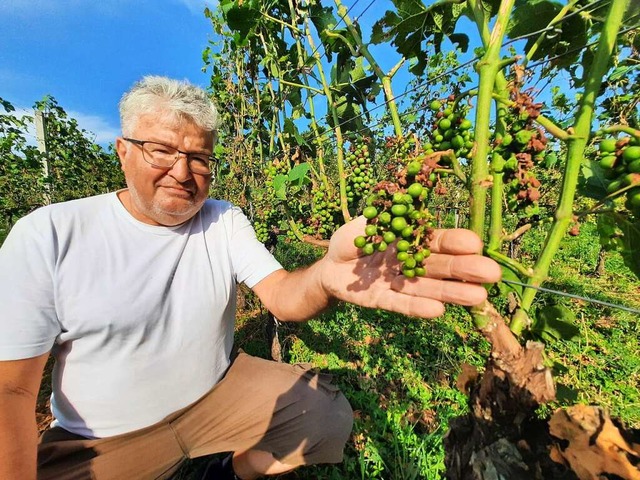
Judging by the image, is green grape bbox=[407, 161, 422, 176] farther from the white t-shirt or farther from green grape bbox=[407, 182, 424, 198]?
the white t-shirt

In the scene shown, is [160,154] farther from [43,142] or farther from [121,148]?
[43,142]

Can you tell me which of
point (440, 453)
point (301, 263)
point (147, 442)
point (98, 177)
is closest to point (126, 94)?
point (147, 442)

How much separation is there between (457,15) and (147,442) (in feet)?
9.93

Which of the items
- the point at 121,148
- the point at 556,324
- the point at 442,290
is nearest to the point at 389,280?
the point at 442,290

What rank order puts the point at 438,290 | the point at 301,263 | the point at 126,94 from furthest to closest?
1. the point at 301,263
2. the point at 126,94
3. the point at 438,290

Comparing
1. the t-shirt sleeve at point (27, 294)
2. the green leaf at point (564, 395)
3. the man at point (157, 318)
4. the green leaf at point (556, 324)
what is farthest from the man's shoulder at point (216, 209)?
the green leaf at point (564, 395)

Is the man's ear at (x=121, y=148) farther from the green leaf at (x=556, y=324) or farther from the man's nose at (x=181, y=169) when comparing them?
the green leaf at (x=556, y=324)

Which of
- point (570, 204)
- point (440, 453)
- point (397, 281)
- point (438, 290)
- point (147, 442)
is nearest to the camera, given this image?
point (570, 204)

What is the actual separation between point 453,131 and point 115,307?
198 cm

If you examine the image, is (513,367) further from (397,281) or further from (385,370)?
(385,370)

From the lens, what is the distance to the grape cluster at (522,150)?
1.13 meters

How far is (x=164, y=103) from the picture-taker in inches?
85.8

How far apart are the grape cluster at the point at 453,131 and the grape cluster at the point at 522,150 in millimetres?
Answer: 104

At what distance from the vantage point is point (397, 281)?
1419mm
